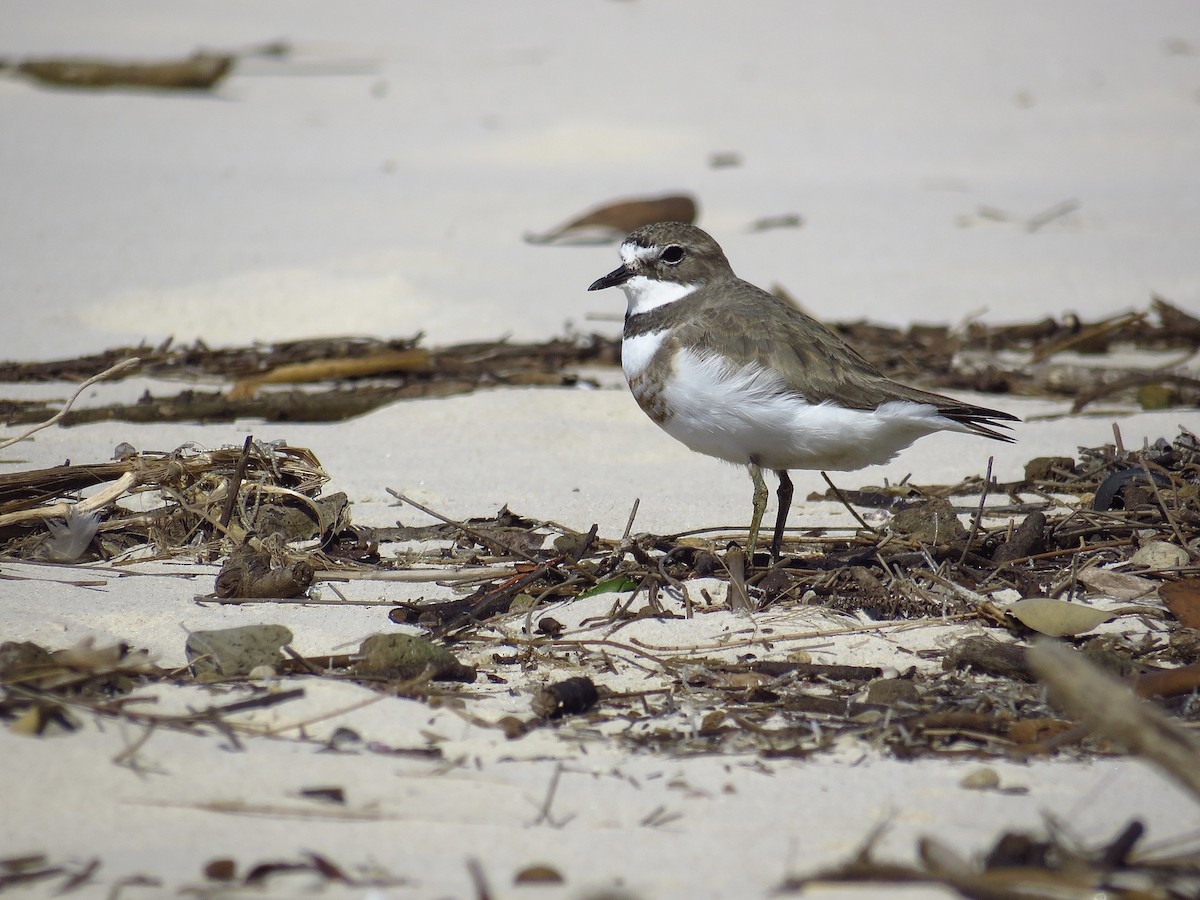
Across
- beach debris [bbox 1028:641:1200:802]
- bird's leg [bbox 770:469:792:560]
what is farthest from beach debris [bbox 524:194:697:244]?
beach debris [bbox 1028:641:1200:802]

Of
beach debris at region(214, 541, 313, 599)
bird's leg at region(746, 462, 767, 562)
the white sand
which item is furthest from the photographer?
bird's leg at region(746, 462, 767, 562)

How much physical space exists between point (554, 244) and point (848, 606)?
5.04 meters

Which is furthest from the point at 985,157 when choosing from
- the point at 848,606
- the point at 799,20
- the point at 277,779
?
the point at 277,779

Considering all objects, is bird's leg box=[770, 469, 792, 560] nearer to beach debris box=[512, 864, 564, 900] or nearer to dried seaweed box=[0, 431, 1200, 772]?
dried seaweed box=[0, 431, 1200, 772]

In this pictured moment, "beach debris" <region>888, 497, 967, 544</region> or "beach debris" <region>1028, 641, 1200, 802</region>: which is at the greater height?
"beach debris" <region>1028, 641, 1200, 802</region>

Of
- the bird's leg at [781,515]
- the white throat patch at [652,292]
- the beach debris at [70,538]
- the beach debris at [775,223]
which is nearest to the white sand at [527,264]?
the beach debris at [775,223]

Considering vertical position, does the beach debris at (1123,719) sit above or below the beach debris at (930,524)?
above

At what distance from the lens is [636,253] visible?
178 inches

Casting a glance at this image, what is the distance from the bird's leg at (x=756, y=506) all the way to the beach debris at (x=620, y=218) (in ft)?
13.2

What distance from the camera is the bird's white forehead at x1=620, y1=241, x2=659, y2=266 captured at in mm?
4504

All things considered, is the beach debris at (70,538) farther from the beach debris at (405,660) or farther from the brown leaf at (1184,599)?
the brown leaf at (1184,599)

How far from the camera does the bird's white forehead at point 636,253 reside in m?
4.50

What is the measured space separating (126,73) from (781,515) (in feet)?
27.4

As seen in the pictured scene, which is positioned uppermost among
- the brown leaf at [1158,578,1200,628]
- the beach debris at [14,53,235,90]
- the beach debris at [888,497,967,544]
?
the beach debris at [14,53,235,90]
